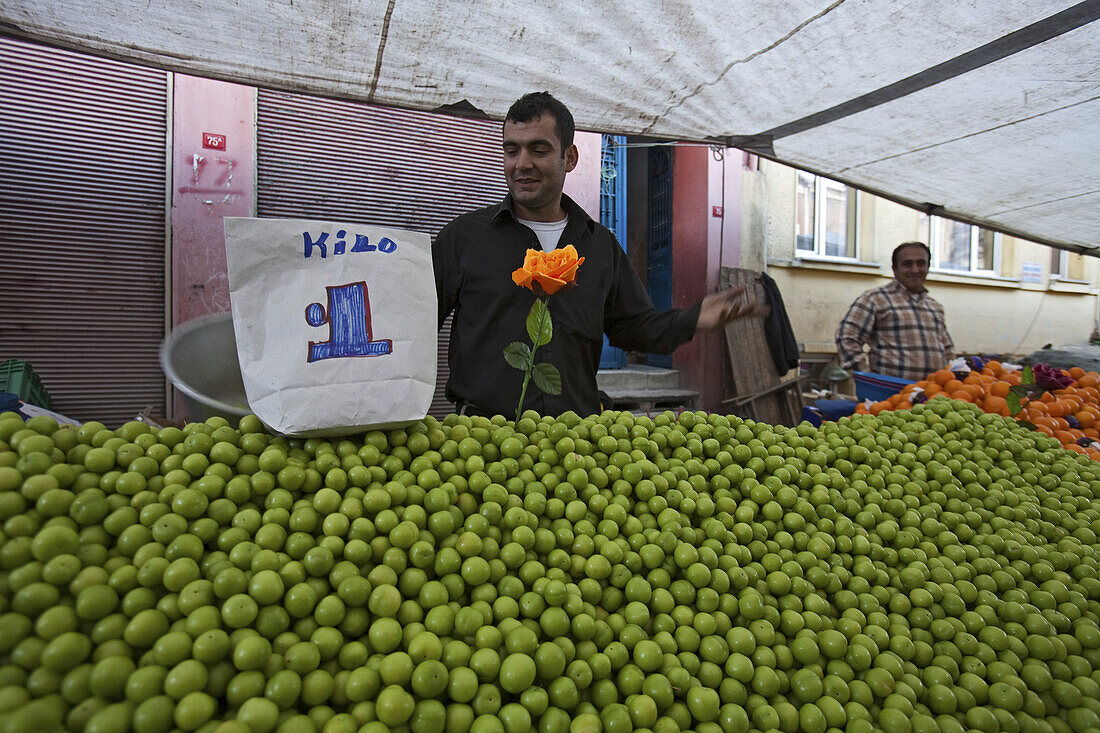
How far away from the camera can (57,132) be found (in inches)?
154

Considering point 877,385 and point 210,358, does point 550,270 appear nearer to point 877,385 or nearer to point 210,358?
point 210,358

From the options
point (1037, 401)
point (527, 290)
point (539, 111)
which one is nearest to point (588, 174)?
point (539, 111)

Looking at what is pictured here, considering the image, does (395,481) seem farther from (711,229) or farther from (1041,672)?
(711,229)

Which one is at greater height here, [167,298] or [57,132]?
[57,132]

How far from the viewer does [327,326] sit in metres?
1.20

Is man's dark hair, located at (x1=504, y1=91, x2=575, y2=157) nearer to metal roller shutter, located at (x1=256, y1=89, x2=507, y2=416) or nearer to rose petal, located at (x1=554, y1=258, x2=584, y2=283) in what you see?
rose petal, located at (x1=554, y1=258, x2=584, y2=283)

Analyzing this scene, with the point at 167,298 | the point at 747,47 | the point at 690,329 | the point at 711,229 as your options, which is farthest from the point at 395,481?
the point at 711,229

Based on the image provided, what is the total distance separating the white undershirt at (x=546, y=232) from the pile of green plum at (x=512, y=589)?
1140mm

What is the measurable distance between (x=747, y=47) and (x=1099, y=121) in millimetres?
2447

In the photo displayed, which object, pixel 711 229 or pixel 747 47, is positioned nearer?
pixel 747 47

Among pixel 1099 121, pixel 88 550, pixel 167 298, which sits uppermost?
pixel 1099 121

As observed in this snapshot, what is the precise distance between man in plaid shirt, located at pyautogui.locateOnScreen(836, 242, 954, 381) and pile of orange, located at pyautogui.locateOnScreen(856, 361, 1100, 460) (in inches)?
46.4

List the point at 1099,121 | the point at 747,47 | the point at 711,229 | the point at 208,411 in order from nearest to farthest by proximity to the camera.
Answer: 1. the point at 208,411
2. the point at 747,47
3. the point at 1099,121
4. the point at 711,229

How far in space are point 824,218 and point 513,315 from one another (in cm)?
794
